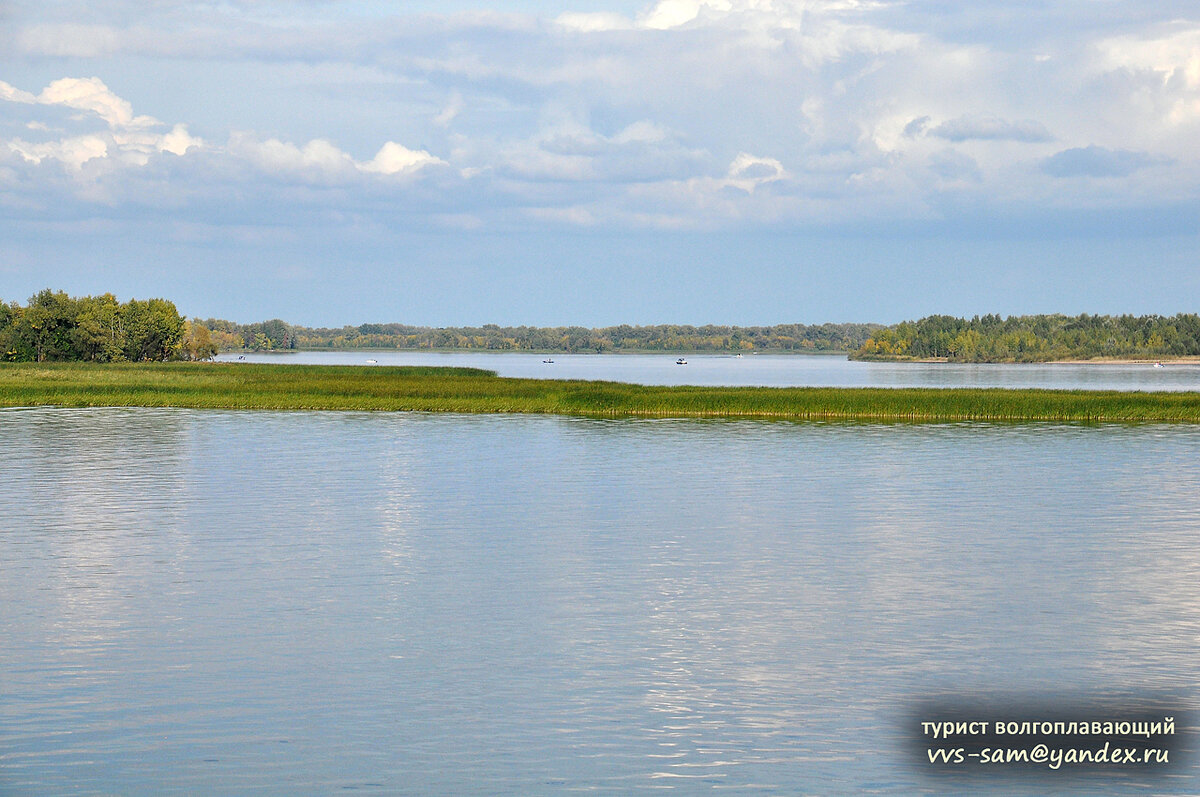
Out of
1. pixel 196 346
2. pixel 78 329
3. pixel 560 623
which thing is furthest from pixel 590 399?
pixel 196 346

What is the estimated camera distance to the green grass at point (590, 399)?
70.6m

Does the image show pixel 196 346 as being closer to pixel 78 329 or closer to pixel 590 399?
pixel 78 329

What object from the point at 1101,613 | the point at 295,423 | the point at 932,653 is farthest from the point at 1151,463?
the point at 295,423

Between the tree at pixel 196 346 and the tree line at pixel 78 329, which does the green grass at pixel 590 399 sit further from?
the tree at pixel 196 346

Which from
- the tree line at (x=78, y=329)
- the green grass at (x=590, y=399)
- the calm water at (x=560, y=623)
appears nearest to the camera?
the calm water at (x=560, y=623)

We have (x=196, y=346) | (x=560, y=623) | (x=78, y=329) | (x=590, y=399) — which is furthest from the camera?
(x=196, y=346)

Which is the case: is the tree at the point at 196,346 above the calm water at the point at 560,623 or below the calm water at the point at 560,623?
above

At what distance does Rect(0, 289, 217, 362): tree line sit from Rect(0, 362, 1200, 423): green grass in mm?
46774

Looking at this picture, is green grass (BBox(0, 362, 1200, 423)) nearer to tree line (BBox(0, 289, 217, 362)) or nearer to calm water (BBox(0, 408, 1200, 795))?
calm water (BBox(0, 408, 1200, 795))

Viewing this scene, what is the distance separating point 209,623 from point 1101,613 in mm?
14264

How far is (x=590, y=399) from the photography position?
7750 centimetres

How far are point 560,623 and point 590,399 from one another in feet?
195

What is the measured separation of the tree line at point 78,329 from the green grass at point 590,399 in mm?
46774

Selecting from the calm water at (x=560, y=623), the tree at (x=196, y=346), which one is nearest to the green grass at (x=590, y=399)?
the calm water at (x=560, y=623)
